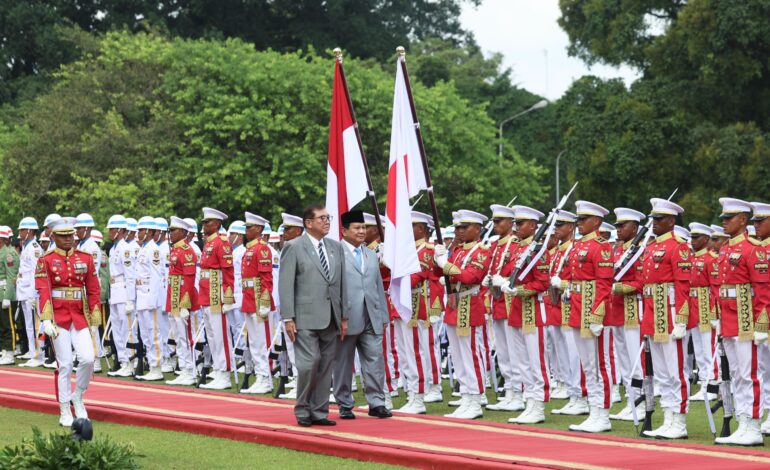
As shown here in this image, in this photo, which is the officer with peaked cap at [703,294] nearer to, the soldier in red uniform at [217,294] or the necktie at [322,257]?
the necktie at [322,257]

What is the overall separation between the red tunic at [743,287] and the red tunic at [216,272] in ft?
26.0

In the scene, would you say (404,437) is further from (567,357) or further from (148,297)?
(148,297)

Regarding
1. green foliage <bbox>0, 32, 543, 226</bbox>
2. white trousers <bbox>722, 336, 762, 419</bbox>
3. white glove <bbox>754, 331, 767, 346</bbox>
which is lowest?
white trousers <bbox>722, 336, 762, 419</bbox>

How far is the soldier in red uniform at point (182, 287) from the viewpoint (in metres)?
19.3

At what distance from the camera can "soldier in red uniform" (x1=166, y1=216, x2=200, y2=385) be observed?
19312mm

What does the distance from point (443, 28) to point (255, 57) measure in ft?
100

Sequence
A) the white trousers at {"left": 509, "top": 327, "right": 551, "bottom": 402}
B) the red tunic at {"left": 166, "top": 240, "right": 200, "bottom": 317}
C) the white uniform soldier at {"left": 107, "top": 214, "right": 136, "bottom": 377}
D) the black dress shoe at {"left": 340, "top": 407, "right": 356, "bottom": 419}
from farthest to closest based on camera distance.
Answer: the white uniform soldier at {"left": 107, "top": 214, "right": 136, "bottom": 377} < the red tunic at {"left": 166, "top": 240, "right": 200, "bottom": 317} < the white trousers at {"left": 509, "top": 327, "right": 551, "bottom": 402} < the black dress shoe at {"left": 340, "top": 407, "right": 356, "bottom": 419}

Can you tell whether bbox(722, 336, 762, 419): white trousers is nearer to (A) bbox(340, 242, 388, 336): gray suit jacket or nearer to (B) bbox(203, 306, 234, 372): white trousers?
(A) bbox(340, 242, 388, 336): gray suit jacket

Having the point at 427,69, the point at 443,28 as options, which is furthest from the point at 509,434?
the point at 443,28

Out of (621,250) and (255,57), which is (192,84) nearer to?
(255,57)

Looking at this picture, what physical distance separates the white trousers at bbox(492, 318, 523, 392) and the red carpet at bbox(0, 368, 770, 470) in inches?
60.9

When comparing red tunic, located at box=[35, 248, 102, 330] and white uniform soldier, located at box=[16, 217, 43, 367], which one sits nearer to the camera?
red tunic, located at box=[35, 248, 102, 330]

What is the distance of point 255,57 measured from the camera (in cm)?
3900

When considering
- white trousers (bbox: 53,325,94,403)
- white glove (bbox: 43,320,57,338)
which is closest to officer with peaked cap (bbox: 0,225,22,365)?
white trousers (bbox: 53,325,94,403)
